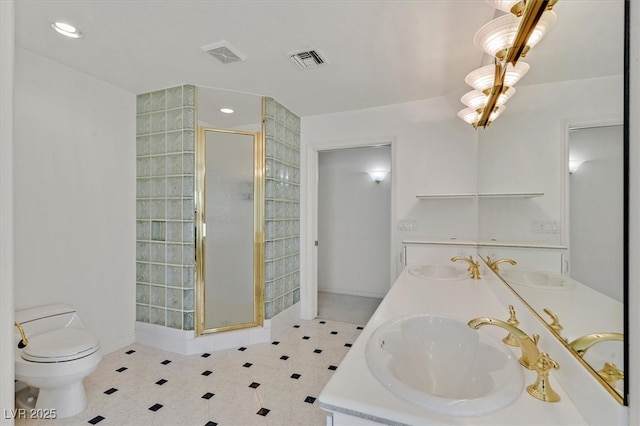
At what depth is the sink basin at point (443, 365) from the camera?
0.75 meters

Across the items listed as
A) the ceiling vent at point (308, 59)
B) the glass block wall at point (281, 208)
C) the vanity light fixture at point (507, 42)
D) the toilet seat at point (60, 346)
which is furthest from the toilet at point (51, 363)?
the vanity light fixture at point (507, 42)

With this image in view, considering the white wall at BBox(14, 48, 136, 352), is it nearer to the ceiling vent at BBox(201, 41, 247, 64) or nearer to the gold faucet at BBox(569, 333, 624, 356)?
the ceiling vent at BBox(201, 41, 247, 64)

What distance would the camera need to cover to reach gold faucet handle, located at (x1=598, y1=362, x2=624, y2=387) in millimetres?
592

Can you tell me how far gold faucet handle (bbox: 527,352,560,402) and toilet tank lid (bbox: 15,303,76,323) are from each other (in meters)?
2.89

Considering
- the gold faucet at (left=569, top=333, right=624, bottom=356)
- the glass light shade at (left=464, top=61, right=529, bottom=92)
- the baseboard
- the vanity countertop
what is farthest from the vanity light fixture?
the baseboard

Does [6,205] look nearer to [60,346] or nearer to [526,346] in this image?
[526,346]

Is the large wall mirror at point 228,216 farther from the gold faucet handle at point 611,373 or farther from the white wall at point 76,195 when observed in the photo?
the gold faucet handle at point 611,373

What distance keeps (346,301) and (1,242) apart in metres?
4.37

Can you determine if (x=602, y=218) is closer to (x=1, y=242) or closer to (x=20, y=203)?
(x=1, y=242)

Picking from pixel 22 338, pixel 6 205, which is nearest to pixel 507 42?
pixel 6 205

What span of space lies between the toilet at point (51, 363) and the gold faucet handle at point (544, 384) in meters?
2.37

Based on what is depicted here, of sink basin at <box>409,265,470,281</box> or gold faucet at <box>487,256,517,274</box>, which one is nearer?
gold faucet at <box>487,256,517,274</box>

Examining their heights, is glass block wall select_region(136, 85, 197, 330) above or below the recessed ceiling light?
below

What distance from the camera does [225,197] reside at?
293cm
